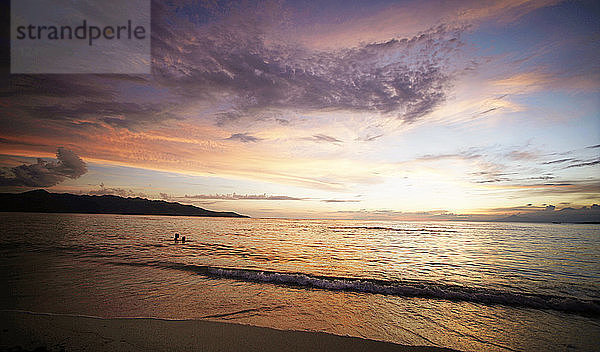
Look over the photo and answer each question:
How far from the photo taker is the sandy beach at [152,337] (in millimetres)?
6070

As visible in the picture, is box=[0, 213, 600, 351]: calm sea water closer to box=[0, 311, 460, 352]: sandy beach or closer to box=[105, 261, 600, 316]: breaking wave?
box=[105, 261, 600, 316]: breaking wave

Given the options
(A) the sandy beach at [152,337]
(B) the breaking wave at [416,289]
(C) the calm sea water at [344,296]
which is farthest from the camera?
(B) the breaking wave at [416,289]

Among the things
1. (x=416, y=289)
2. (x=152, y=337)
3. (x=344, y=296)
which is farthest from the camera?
(x=416, y=289)

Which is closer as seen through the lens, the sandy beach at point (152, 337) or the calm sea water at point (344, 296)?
the sandy beach at point (152, 337)

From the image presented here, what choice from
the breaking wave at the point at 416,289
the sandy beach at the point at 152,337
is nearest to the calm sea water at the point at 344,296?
the breaking wave at the point at 416,289

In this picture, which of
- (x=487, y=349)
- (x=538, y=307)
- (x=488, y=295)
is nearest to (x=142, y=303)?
(x=487, y=349)

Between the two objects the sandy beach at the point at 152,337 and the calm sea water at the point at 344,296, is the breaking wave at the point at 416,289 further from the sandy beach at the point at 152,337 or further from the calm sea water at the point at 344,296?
the sandy beach at the point at 152,337

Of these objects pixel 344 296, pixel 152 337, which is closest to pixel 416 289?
pixel 344 296

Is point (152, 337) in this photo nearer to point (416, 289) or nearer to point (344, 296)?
point (344, 296)

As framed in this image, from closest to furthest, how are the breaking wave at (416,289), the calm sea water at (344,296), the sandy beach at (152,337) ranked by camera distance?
the sandy beach at (152,337) → the calm sea water at (344,296) → the breaking wave at (416,289)

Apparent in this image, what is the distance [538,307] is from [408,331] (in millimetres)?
7624

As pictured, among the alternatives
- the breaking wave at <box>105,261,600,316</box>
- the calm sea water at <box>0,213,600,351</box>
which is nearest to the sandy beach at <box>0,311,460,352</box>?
the calm sea water at <box>0,213,600,351</box>

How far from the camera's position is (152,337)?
6.62 metres

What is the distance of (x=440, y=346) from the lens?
6.83 metres
